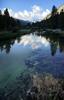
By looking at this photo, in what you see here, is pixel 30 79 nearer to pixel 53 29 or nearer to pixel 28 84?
pixel 28 84

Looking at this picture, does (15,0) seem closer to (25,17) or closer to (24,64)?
(25,17)

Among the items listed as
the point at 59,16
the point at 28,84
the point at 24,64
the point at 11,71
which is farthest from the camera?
the point at 59,16

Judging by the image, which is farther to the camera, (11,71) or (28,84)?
(11,71)

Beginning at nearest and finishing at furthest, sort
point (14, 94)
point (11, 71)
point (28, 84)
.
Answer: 1. point (14, 94)
2. point (28, 84)
3. point (11, 71)

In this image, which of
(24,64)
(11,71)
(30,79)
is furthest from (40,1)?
(30,79)

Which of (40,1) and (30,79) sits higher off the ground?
(40,1)

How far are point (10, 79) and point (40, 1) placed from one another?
8.06 metres

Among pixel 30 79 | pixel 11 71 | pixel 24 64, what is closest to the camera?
pixel 30 79

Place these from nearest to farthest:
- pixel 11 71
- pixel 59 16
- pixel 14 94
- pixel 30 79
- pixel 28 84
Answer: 1. pixel 14 94
2. pixel 28 84
3. pixel 30 79
4. pixel 11 71
5. pixel 59 16

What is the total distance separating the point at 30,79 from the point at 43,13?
25.5ft

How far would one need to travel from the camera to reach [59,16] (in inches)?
805

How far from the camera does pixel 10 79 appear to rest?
6.04 meters

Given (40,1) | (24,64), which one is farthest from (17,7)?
(24,64)

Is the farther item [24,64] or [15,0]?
[15,0]
